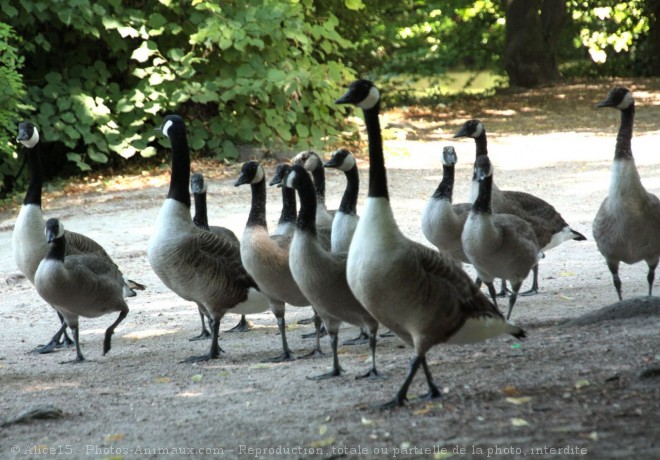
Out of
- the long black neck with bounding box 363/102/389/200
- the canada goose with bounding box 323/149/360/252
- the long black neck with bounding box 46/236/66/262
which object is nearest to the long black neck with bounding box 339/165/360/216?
the canada goose with bounding box 323/149/360/252

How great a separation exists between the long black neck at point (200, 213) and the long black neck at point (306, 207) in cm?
223

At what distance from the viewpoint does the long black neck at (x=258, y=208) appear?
7.62 meters

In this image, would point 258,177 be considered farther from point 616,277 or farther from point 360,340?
point 616,277

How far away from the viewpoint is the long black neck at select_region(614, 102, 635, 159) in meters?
8.40

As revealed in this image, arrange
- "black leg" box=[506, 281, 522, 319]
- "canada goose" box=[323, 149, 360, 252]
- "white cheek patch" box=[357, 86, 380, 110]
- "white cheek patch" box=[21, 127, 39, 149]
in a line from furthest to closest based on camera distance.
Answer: "white cheek patch" box=[21, 127, 39, 149]
"black leg" box=[506, 281, 522, 319]
"canada goose" box=[323, 149, 360, 252]
"white cheek patch" box=[357, 86, 380, 110]

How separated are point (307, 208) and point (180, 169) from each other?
212 centimetres

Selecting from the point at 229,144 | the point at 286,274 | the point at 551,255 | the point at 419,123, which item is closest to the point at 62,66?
the point at 229,144

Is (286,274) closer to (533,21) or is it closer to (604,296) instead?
(604,296)

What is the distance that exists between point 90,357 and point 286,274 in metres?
1.90

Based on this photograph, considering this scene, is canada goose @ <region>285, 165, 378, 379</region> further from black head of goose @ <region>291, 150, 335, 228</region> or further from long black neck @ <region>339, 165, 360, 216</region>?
black head of goose @ <region>291, 150, 335, 228</region>

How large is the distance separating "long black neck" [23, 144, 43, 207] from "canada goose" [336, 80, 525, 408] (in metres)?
4.34

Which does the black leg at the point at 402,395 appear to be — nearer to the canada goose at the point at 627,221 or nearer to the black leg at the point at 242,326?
the canada goose at the point at 627,221

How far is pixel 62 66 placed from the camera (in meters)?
18.7

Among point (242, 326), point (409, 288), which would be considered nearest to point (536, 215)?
point (242, 326)
